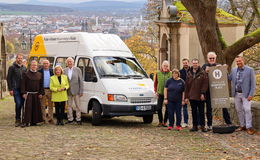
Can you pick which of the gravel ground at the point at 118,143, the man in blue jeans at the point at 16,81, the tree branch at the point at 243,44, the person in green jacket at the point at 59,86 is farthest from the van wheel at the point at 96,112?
the tree branch at the point at 243,44

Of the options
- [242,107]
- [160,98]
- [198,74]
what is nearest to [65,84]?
[160,98]

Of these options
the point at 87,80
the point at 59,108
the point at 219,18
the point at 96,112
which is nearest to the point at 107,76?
the point at 87,80

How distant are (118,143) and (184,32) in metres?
13.3

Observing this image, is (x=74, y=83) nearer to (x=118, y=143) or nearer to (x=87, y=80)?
(x=87, y=80)

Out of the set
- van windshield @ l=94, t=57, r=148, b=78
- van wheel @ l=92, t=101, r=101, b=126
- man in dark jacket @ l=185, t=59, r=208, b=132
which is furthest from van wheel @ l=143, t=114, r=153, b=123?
man in dark jacket @ l=185, t=59, r=208, b=132

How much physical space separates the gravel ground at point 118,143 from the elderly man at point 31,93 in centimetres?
41

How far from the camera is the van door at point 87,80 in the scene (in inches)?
541

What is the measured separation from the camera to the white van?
1307 centimetres

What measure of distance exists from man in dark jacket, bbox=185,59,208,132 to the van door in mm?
2822

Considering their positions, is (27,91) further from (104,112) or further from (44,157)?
(44,157)

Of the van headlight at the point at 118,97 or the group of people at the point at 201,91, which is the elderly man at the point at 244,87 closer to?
the group of people at the point at 201,91

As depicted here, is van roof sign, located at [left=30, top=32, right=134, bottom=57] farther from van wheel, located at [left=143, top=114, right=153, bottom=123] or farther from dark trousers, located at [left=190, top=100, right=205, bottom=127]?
dark trousers, located at [left=190, top=100, right=205, bottom=127]

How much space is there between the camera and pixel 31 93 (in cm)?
1324

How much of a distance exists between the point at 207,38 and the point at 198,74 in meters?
4.44
